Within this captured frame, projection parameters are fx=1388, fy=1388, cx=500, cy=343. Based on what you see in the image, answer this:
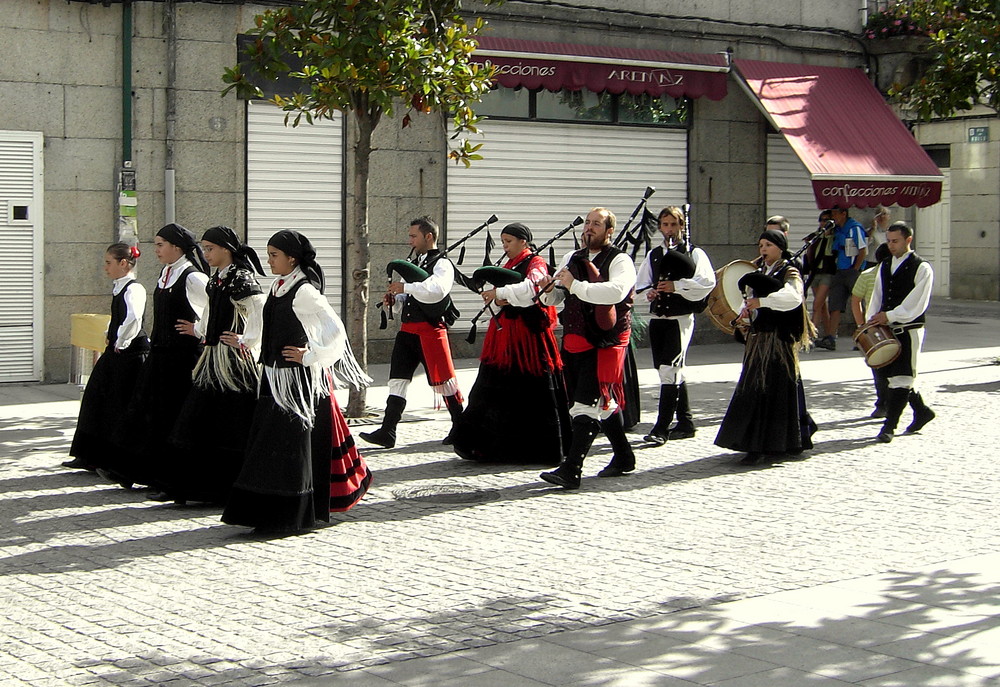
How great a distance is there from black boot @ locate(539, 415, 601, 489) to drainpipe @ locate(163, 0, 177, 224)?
6.87 metres

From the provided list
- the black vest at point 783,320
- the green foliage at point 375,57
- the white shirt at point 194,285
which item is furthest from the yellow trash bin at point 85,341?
the black vest at point 783,320

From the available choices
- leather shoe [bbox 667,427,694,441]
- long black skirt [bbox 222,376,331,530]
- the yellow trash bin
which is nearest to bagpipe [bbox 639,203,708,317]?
leather shoe [bbox 667,427,694,441]

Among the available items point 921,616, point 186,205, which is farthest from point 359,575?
point 186,205

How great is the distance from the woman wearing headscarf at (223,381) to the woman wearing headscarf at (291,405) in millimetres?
590

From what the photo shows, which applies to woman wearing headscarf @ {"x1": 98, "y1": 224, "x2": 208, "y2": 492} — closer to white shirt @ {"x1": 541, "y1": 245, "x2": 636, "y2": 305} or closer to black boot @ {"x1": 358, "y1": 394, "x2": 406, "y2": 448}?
black boot @ {"x1": 358, "y1": 394, "x2": 406, "y2": 448}

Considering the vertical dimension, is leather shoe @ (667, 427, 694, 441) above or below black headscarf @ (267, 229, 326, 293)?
below

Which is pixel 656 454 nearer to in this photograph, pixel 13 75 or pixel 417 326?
pixel 417 326

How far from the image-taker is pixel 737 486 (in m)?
9.17

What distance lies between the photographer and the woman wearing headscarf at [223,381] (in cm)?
821

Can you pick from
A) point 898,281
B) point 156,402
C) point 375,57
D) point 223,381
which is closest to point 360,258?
point 375,57

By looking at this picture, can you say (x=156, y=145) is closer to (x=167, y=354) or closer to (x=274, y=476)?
(x=167, y=354)

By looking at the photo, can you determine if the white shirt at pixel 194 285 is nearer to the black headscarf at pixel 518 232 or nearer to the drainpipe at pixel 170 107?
the black headscarf at pixel 518 232

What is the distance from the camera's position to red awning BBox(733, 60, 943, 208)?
17609 millimetres

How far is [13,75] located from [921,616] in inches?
427
